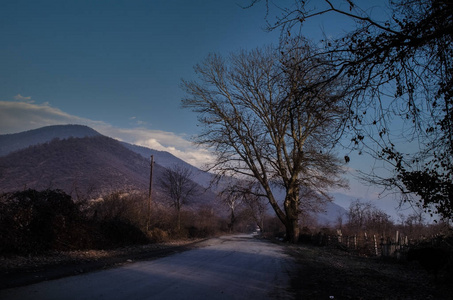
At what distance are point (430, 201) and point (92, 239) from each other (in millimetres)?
14544

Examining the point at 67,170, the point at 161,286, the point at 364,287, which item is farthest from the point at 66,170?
the point at 364,287

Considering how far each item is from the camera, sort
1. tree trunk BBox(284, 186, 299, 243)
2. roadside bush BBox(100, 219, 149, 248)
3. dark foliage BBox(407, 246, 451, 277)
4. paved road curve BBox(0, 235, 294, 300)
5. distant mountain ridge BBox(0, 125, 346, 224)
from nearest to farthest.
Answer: paved road curve BBox(0, 235, 294, 300) < dark foliage BBox(407, 246, 451, 277) < roadside bush BBox(100, 219, 149, 248) < tree trunk BBox(284, 186, 299, 243) < distant mountain ridge BBox(0, 125, 346, 224)

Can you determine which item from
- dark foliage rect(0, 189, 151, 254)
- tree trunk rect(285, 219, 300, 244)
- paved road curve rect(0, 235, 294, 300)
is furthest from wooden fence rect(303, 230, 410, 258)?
dark foliage rect(0, 189, 151, 254)

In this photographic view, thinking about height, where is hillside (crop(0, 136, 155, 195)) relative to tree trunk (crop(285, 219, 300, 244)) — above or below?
above

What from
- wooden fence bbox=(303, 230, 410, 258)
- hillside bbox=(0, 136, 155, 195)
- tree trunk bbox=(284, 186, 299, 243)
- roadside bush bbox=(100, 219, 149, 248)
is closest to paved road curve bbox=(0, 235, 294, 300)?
wooden fence bbox=(303, 230, 410, 258)

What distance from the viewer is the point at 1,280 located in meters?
6.43

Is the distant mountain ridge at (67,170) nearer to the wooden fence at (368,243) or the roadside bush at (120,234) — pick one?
the wooden fence at (368,243)

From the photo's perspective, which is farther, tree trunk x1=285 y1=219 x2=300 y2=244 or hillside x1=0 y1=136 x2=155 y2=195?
hillside x1=0 y1=136 x2=155 y2=195

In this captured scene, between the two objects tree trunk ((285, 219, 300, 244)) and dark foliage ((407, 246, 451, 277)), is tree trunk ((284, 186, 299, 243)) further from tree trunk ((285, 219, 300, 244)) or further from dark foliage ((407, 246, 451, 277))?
dark foliage ((407, 246, 451, 277))

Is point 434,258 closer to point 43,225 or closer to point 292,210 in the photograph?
point 43,225

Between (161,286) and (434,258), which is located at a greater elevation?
(434,258)

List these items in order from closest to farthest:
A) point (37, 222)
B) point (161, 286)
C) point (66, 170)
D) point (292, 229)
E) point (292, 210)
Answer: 1. point (161, 286)
2. point (37, 222)
3. point (292, 210)
4. point (292, 229)
5. point (66, 170)

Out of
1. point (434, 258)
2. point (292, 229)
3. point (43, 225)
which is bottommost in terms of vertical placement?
point (292, 229)

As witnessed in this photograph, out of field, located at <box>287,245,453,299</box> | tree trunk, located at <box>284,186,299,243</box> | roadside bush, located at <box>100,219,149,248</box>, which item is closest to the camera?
field, located at <box>287,245,453,299</box>
